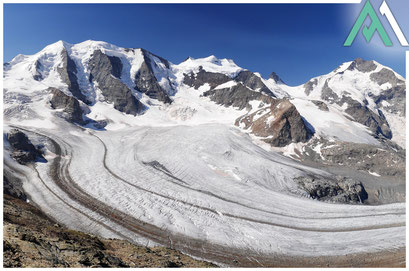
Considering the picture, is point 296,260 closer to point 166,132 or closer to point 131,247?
point 131,247

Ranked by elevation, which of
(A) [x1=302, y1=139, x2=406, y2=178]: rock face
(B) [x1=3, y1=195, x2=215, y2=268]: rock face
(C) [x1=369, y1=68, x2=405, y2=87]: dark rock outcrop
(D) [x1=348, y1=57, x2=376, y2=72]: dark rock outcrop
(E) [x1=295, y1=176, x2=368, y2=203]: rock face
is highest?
(D) [x1=348, y1=57, x2=376, y2=72]: dark rock outcrop

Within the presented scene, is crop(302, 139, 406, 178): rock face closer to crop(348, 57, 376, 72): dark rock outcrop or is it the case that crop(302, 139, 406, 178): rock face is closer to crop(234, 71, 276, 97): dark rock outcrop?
crop(234, 71, 276, 97): dark rock outcrop

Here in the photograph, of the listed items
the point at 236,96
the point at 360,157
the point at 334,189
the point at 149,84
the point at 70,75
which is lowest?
the point at 334,189

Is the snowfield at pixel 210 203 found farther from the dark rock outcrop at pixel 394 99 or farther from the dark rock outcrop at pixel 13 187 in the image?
the dark rock outcrop at pixel 394 99

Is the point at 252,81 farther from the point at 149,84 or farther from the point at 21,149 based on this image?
the point at 21,149

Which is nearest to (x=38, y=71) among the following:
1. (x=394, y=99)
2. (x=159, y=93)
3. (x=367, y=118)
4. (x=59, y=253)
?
(x=159, y=93)

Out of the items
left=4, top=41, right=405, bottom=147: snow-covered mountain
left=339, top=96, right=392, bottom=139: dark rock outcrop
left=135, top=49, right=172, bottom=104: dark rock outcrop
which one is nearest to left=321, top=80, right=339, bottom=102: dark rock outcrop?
left=4, top=41, right=405, bottom=147: snow-covered mountain
